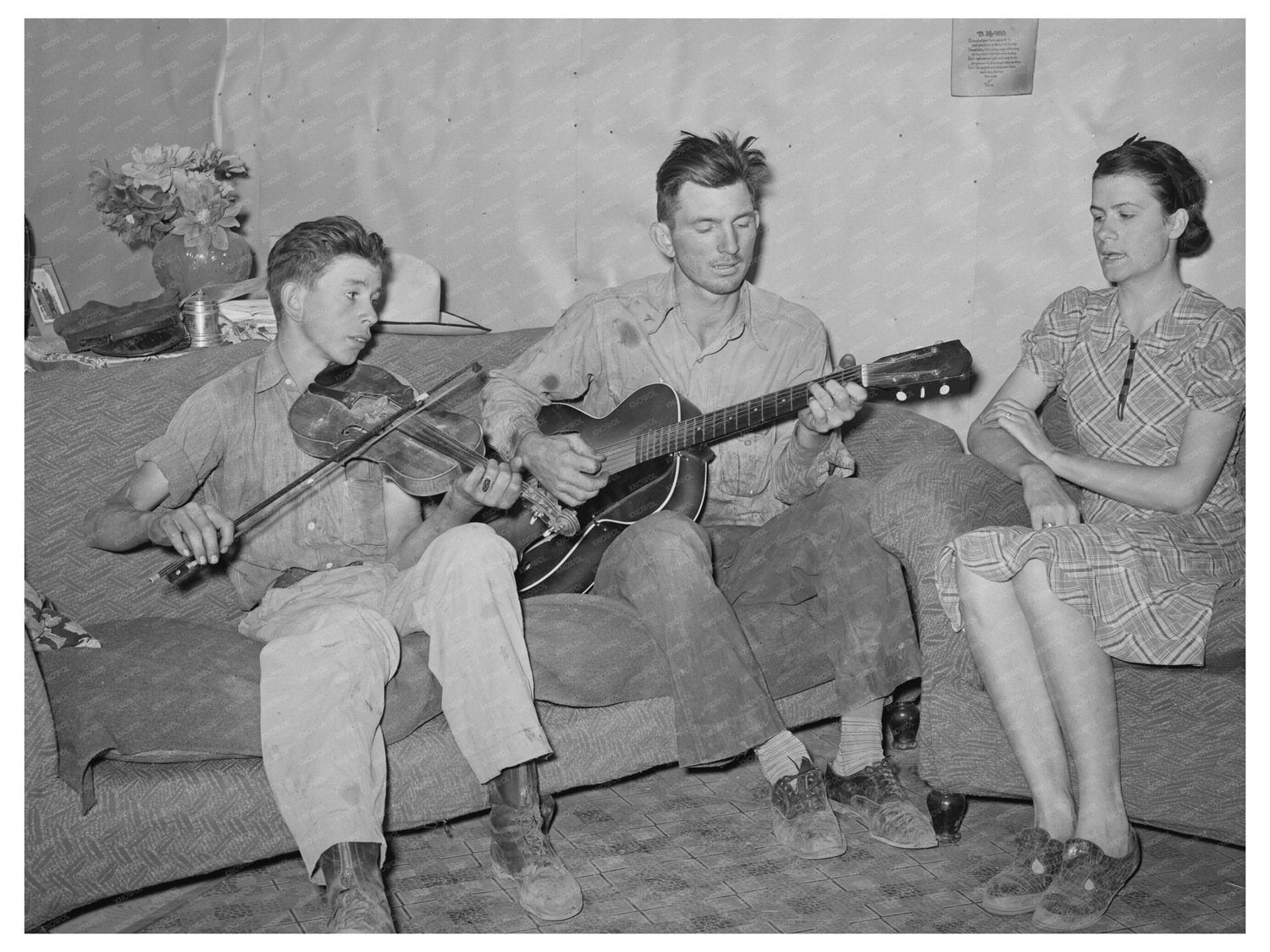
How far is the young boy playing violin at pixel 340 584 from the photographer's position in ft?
6.04

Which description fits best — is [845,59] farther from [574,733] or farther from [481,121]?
[574,733]

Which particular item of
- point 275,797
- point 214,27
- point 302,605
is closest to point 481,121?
point 214,27

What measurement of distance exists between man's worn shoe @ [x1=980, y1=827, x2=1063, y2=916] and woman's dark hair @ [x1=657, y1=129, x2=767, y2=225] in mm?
1185

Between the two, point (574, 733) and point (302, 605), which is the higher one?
point (302, 605)

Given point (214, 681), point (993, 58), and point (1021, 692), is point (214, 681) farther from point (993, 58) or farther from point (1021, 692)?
point (993, 58)

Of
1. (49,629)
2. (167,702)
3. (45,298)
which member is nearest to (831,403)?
(167,702)

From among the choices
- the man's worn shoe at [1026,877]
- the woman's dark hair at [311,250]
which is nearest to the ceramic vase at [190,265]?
the woman's dark hair at [311,250]

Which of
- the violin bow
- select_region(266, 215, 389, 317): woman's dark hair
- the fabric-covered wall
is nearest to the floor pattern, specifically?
the violin bow

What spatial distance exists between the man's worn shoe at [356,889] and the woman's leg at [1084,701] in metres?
Result: 1.00

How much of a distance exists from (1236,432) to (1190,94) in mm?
850

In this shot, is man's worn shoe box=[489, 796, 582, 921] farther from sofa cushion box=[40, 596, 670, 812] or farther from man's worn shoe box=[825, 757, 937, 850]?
man's worn shoe box=[825, 757, 937, 850]

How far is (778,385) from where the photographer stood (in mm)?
2479

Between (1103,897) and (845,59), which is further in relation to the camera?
(845,59)

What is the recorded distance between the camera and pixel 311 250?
219 centimetres
